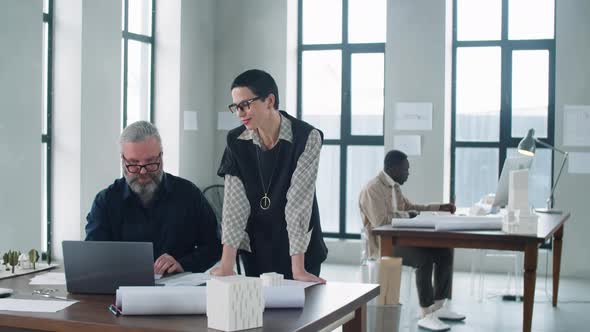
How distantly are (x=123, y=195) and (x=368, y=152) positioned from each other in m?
5.60

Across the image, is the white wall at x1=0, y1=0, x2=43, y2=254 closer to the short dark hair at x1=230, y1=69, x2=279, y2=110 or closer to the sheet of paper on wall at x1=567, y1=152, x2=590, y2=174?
the short dark hair at x1=230, y1=69, x2=279, y2=110

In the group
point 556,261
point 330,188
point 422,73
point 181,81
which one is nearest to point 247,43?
point 181,81

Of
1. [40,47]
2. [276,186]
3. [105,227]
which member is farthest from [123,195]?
[40,47]

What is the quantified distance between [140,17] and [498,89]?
3628mm

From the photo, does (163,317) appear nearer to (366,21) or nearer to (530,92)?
(530,92)

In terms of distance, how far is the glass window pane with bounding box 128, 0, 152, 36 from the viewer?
7.80 metres

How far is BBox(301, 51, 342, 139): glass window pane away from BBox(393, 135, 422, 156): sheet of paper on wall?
0.87m

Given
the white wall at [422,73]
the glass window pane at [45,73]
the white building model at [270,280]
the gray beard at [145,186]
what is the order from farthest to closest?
the white wall at [422,73] < the glass window pane at [45,73] < the gray beard at [145,186] < the white building model at [270,280]

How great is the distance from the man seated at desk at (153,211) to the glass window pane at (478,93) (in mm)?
5388

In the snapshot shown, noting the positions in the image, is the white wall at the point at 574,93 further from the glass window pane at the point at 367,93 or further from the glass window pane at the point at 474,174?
the glass window pane at the point at 367,93

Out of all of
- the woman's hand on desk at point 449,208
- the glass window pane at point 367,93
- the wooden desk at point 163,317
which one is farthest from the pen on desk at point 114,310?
the glass window pane at point 367,93

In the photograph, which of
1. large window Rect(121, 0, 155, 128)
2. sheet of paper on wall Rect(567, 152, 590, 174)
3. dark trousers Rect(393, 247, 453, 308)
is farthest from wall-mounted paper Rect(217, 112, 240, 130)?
dark trousers Rect(393, 247, 453, 308)

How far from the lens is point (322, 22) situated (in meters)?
8.77

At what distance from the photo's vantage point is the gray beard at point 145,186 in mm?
3154
